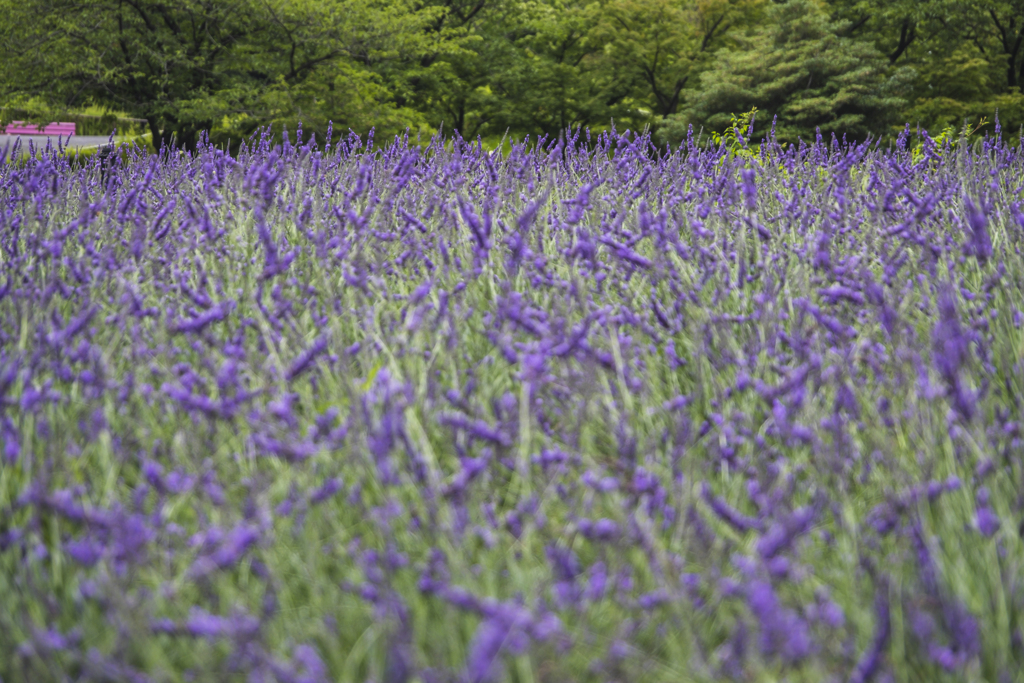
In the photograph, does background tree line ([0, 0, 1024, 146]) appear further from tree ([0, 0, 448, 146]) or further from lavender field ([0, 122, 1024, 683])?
lavender field ([0, 122, 1024, 683])

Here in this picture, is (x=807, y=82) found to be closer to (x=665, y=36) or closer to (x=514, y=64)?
(x=665, y=36)

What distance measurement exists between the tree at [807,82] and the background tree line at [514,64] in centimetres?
4

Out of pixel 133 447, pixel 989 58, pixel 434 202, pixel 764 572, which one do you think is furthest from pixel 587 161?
pixel 989 58

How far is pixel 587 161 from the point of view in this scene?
18.6 feet

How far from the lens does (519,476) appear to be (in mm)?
1771

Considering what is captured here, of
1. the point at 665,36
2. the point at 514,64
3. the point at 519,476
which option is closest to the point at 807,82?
the point at 665,36

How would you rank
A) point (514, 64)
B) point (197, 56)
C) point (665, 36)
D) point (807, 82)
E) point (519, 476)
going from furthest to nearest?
point (665, 36) → point (514, 64) → point (807, 82) → point (197, 56) → point (519, 476)

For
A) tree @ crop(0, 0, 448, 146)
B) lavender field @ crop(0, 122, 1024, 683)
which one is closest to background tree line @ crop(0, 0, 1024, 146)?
tree @ crop(0, 0, 448, 146)

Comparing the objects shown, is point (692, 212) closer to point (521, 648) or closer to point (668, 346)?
point (668, 346)

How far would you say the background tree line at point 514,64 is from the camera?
9914mm

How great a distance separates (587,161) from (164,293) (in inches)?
138

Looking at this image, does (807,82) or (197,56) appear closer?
(197,56)

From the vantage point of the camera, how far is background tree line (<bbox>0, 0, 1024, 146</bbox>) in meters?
9.91

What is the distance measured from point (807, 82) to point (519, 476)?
14.2 metres
